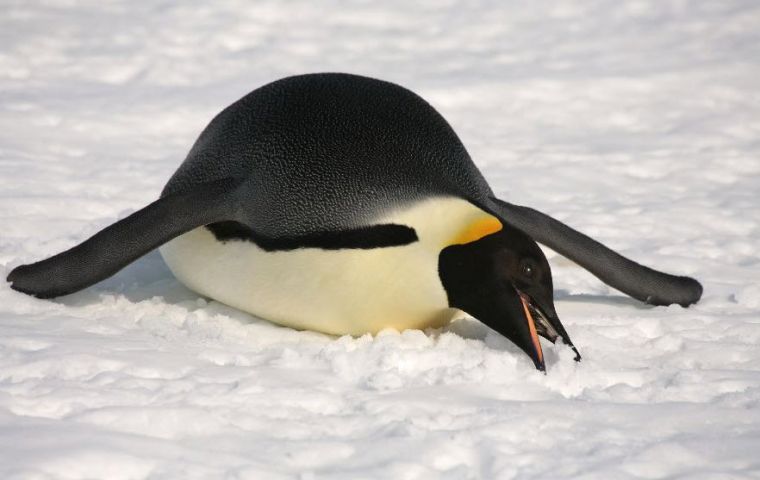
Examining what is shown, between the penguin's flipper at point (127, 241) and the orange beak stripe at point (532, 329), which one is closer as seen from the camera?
the orange beak stripe at point (532, 329)

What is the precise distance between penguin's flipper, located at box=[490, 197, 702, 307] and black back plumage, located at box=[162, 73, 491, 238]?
15 cm

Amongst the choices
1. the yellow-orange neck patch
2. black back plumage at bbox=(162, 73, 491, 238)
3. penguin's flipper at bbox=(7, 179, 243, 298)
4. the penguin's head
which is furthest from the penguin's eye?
penguin's flipper at bbox=(7, 179, 243, 298)

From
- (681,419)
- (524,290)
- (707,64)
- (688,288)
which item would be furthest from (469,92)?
(681,419)

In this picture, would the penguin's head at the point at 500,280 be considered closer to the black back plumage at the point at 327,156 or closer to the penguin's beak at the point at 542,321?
the penguin's beak at the point at 542,321

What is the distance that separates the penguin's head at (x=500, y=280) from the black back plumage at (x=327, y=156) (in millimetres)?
205

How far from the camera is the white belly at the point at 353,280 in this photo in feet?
9.96

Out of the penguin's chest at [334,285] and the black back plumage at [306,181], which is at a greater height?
the black back plumage at [306,181]

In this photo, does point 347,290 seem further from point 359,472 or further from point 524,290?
point 359,472

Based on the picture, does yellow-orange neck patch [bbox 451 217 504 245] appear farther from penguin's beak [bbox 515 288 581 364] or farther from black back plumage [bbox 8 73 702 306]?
penguin's beak [bbox 515 288 581 364]

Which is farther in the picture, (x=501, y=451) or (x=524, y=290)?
(x=524, y=290)

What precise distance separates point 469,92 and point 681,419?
14.2 ft

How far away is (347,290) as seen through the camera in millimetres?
3064

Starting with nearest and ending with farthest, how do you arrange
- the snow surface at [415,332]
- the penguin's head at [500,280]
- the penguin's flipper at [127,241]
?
the snow surface at [415,332] < the penguin's head at [500,280] < the penguin's flipper at [127,241]

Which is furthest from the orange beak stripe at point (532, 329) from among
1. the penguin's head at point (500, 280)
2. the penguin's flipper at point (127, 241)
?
the penguin's flipper at point (127, 241)
